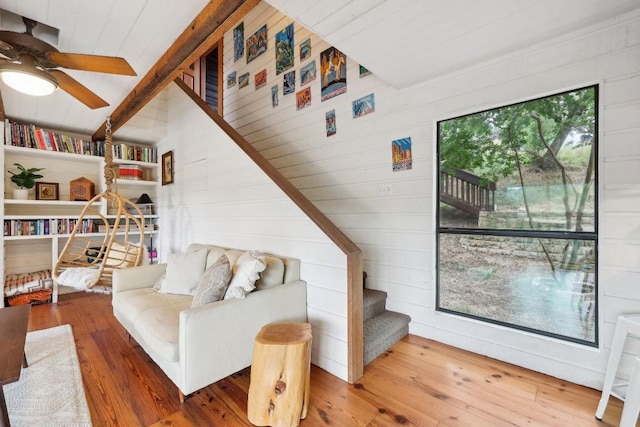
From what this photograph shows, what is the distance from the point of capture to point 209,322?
1.75 meters

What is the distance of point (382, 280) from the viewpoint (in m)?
2.94

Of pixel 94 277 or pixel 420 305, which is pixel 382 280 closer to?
pixel 420 305

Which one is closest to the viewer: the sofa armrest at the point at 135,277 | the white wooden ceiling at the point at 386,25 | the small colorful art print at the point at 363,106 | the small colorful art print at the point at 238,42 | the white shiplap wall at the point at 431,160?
the white wooden ceiling at the point at 386,25

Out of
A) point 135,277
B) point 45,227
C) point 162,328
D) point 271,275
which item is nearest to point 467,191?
point 271,275

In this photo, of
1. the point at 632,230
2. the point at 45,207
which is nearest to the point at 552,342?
the point at 632,230

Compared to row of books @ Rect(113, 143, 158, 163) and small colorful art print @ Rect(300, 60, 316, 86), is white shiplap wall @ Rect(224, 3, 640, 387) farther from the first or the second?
row of books @ Rect(113, 143, 158, 163)

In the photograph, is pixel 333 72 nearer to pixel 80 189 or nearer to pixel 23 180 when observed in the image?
pixel 80 189

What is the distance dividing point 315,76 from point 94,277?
329 centimetres

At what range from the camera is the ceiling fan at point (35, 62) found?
1805mm

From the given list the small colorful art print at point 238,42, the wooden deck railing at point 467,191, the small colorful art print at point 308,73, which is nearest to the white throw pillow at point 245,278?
the wooden deck railing at point 467,191

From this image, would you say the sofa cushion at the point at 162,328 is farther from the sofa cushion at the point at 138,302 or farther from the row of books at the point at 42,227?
the row of books at the point at 42,227

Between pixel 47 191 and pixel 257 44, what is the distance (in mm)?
3632

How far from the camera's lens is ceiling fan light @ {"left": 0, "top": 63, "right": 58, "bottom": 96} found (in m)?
1.86

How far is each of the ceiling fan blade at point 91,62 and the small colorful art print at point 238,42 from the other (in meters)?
3.01
